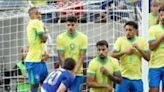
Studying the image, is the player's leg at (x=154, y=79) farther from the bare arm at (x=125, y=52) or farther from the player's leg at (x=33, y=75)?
the player's leg at (x=33, y=75)

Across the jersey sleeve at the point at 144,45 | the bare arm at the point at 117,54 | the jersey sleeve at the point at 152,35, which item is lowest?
the bare arm at the point at 117,54

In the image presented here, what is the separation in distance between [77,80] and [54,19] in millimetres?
3311

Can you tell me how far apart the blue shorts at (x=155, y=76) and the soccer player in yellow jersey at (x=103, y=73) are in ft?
2.20

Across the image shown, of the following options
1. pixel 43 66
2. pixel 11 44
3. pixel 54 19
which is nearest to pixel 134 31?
pixel 43 66

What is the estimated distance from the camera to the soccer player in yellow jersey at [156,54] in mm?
9711

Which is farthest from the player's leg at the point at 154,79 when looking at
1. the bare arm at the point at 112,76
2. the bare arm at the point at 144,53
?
the bare arm at the point at 112,76

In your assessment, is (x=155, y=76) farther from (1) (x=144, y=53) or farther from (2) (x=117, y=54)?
(2) (x=117, y=54)

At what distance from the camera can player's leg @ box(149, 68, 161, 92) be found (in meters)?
9.72

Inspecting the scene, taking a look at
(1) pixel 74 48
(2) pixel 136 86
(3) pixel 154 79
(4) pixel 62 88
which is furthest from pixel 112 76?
(4) pixel 62 88

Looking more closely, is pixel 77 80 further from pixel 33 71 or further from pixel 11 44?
pixel 11 44

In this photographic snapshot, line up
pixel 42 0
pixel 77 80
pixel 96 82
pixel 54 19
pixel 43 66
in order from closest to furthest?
pixel 96 82 → pixel 77 80 → pixel 43 66 → pixel 54 19 → pixel 42 0

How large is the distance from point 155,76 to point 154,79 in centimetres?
6

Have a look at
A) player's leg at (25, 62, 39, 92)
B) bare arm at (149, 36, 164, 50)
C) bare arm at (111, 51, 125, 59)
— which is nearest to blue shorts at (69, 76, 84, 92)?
bare arm at (111, 51, 125, 59)

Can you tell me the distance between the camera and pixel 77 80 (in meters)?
10.2
